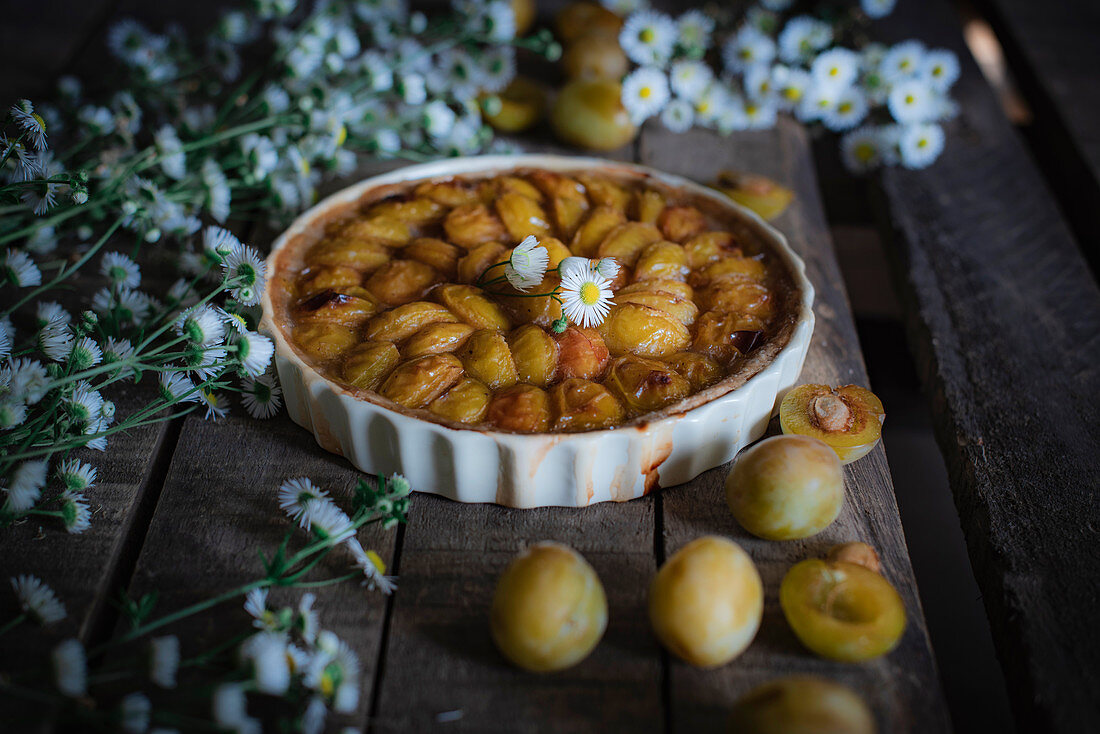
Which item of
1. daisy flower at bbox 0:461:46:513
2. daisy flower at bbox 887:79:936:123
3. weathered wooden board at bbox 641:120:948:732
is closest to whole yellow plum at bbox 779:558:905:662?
weathered wooden board at bbox 641:120:948:732

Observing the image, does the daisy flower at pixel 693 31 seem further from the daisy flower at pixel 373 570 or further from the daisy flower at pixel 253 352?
the daisy flower at pixel 373 570

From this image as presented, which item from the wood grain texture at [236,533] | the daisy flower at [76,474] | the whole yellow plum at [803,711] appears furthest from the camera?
the daisy flower at [76,474]

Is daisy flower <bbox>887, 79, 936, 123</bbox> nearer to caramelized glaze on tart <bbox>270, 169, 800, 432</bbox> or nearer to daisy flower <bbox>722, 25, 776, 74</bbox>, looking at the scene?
daisy flower <bbox>722, 25, 776, 74</bbox>

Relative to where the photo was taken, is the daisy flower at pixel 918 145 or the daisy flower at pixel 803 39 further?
the daisy flower at pixel 803 39

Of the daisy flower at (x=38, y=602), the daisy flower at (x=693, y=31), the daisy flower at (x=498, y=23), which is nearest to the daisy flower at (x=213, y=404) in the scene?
the daisy flower at (x=38, y=602)

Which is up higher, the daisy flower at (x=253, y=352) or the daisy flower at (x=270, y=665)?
the daisy flower at (x=253, y=352)

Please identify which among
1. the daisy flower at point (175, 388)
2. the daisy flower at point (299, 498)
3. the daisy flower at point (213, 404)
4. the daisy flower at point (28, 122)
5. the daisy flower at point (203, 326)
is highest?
the daisy flower at point (28, 122)

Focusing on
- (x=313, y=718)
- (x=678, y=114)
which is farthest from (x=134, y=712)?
(x=678, y=114)
